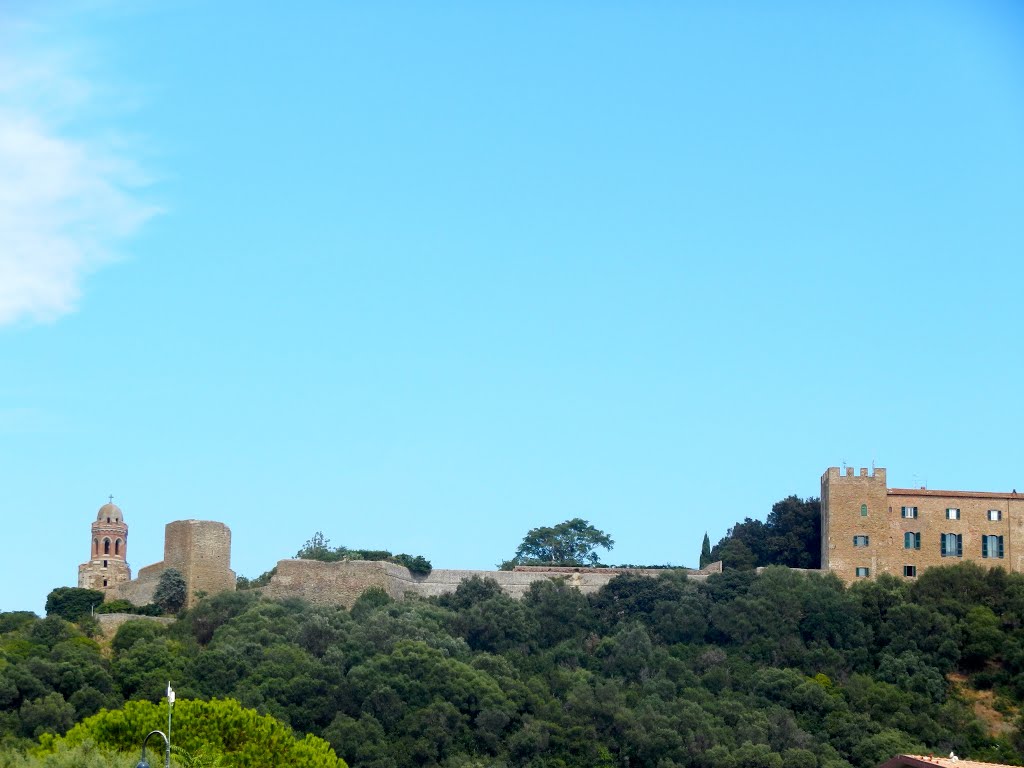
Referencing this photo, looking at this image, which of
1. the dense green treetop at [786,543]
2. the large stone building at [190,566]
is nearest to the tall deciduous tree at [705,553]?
the dense green treetop at [786,543]

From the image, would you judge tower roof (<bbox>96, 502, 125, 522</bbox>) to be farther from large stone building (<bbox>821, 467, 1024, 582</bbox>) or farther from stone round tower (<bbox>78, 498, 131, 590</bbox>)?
large stone building (<bbox>821, 467, 1024, 582</bbox>)

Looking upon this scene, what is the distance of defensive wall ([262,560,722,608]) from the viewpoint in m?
63.3

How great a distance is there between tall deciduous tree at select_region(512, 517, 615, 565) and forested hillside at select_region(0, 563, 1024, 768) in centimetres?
896

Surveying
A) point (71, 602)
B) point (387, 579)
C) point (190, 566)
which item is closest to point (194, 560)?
point (190, 566)

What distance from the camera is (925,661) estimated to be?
59.2m

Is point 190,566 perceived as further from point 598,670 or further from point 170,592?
point 598,670

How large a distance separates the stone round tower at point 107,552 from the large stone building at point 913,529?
23.1 metres

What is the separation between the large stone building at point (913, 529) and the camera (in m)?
62.6

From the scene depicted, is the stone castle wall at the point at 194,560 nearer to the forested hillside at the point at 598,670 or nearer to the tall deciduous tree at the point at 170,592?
the tall deciduous tree at the point at 170,592

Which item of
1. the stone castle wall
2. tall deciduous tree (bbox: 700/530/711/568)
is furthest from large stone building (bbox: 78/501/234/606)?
tall deciduous tree (bbox: 700/530/711/568)

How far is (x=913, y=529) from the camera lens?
206 feet

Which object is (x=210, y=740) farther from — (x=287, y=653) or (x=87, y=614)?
(x=87, y=614)

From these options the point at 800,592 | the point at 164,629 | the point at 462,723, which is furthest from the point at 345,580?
the point at 800,592

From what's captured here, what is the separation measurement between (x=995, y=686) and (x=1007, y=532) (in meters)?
5.81
